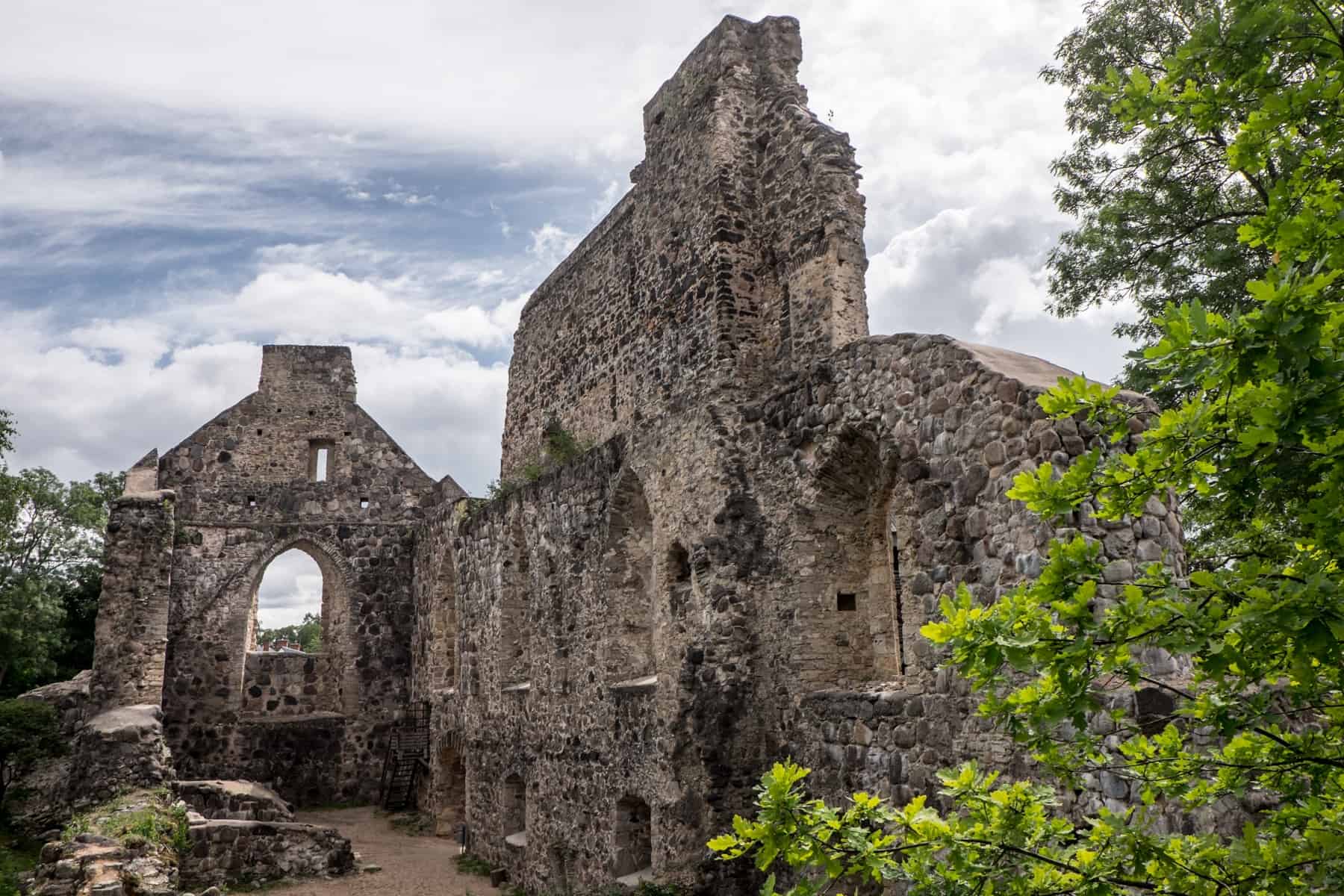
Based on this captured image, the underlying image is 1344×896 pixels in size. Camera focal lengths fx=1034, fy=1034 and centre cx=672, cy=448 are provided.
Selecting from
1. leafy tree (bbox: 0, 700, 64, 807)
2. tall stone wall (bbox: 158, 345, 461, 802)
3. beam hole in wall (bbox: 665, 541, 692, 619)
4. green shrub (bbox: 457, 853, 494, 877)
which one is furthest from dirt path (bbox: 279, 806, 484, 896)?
beam hole in wall (bbox: 665, 541, 692, 619)

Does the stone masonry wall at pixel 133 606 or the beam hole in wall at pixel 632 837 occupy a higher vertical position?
the stone masonry wall at pixel 133 606

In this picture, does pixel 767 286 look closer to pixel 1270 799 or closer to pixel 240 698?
pixel 1270 799

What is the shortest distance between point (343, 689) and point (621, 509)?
1084 cm

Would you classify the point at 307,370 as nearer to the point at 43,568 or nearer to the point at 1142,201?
the point at 43,568

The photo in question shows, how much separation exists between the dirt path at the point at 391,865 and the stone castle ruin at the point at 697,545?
654mm

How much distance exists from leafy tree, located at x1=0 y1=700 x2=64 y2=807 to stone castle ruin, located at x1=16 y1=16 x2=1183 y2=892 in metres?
0.59

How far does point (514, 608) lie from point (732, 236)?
7420 millimetres

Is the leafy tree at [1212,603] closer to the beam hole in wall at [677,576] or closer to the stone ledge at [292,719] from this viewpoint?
the beam hole in wall at [677,576]

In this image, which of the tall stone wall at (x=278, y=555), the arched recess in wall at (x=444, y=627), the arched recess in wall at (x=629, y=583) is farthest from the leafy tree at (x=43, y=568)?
the arched recess in wall at (x=629, y=583)

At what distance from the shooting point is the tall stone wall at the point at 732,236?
10.1 meters

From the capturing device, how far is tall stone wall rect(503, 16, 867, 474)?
10.1 m

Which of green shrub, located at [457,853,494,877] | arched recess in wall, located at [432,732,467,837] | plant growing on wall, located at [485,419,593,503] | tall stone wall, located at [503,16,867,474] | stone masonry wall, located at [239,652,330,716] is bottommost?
green shrub, located at [457,853,494,877]

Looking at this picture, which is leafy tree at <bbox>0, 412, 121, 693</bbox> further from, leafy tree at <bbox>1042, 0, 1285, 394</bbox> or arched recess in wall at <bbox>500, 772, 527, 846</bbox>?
leafy tree at <bbox>1042, 0, 1285, 394</bbox>

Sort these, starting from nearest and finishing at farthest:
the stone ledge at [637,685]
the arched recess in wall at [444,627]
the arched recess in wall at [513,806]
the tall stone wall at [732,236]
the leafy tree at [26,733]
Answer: the tall stone wall at [732,236], the stone ledge at [637,685], the arched recess in wall at [513,806], the leafy tree at [26,733], the arched recess in wall at [444,627]
